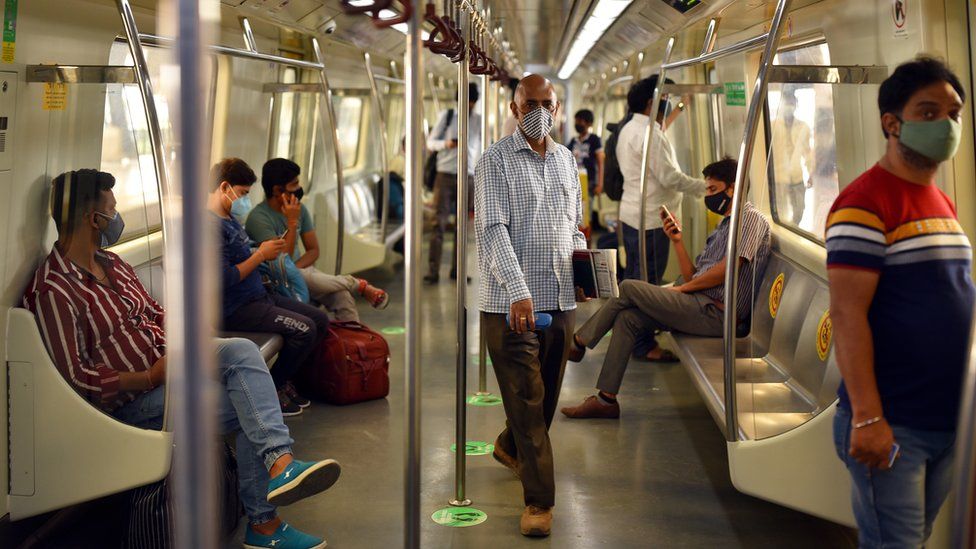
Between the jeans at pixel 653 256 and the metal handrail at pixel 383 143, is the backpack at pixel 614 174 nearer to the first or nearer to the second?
the jeans at pixel 653 256

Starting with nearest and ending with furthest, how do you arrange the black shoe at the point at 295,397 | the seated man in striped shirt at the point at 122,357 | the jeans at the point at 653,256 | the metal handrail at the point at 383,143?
the seated man in striped shirt at the point at 122,357 → the black shoe at the point at 295,397 → the jeans at the point at 653,256 → the metal handrail at the point at 383,143

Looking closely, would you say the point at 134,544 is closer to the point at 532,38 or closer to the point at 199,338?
the point at 199,338

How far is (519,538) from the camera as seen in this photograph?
3.95 metres

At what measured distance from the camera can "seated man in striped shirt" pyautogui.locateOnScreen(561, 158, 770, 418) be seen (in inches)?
218

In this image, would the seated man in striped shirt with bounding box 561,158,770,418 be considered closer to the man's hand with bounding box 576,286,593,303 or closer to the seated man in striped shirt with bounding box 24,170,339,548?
the man's hand with bounding box 576,286,593,303

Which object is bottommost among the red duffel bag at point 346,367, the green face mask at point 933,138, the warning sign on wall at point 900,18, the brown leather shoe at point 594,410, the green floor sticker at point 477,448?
the green floor sticker at point 477,448

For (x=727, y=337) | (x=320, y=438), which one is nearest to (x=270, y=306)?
(x=320, y=438)

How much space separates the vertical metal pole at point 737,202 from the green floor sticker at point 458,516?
42.3 inches

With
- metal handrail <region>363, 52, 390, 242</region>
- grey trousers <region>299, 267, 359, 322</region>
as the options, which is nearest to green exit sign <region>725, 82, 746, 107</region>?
grey trousers <region>299, 267, 359, 322</region>

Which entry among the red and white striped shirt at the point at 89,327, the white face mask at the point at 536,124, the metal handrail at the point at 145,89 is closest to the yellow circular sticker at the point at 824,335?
the white face mask at the point at 536,124

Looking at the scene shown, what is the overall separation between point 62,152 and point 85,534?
148 centimetres

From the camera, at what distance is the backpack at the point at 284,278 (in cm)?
564

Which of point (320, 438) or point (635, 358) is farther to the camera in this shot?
point (635, 358)

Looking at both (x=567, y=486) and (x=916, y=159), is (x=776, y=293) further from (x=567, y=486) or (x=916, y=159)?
(x=916, y=159)
